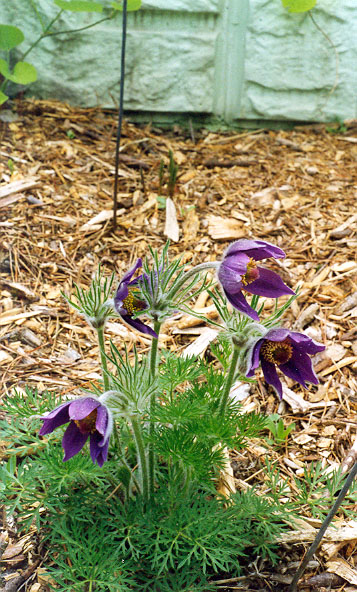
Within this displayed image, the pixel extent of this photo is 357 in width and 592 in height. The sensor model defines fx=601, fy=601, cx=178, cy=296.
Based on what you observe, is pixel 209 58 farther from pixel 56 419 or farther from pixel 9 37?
pixel 56 419

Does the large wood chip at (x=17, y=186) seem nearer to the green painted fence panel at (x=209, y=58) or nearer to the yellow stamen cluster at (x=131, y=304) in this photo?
the green painted fence panel at (x=209, y=58)

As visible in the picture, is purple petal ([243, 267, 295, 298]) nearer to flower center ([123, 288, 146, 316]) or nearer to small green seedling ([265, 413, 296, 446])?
flower center ([123, 288, 146, 316])

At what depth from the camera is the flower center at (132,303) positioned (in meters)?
1.17

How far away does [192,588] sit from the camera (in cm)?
120

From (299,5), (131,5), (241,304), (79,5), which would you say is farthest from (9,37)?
(241,304)

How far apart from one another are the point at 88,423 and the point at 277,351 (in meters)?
0.37

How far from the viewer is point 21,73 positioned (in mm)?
2695

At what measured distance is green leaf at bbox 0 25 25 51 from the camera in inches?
104

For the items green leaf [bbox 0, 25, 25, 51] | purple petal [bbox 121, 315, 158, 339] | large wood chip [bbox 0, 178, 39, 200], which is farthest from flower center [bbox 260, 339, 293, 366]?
green leaf [bbox 0, 25, 25, 51]

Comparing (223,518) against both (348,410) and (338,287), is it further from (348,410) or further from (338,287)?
(338,287)

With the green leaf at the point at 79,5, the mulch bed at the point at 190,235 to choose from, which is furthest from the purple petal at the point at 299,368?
the green leaf at the point at 79,5

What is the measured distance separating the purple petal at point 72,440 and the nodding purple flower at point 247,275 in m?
0.37

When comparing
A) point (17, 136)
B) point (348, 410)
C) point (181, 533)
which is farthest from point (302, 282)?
point (17, 136)

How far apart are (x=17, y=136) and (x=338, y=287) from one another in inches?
64.0
